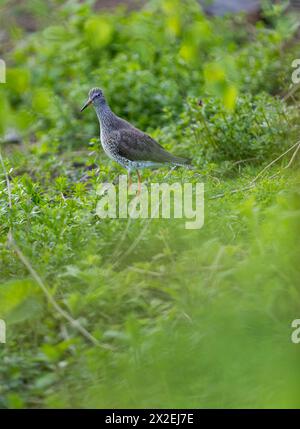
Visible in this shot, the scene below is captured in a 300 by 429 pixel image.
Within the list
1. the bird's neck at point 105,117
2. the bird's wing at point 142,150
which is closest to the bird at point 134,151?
the bird's wing at point 142,150

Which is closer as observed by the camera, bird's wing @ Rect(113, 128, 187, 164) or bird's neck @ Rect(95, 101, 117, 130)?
bird's wing @ Rect(113, 128, 187, 164)

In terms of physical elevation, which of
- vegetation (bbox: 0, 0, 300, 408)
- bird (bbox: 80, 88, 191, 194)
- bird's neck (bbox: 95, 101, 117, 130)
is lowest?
vegetation (bbox: 0, 0, 300, 408)

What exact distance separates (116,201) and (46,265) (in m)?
0.79

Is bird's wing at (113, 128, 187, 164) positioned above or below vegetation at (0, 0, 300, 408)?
above

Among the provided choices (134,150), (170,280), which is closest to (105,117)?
(134,150)

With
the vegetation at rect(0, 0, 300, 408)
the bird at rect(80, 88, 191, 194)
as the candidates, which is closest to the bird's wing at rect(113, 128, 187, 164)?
the bird at rect(80, 88, 191, 194)

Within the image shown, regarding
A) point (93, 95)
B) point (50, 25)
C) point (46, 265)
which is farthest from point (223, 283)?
point (50, 25)

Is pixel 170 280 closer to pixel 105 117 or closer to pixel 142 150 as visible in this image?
pixel 142 150

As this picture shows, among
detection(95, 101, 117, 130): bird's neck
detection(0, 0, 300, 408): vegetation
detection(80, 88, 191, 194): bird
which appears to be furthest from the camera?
detection(95, 101, 117, 130): bird's neck

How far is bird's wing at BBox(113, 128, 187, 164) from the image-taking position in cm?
771

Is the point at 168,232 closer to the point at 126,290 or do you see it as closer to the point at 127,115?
the point at 126,290

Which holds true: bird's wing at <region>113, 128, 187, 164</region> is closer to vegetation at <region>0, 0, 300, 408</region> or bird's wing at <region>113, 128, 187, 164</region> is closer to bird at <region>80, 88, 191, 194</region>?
bird at <region>80, 88, 191, 194</region>

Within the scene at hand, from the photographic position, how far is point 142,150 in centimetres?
775

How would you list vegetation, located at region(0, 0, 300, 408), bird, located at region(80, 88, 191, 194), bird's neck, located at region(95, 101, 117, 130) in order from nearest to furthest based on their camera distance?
vegetation, located at region(0, 0, 300, 408) → bird, located at region(80, 88, 191, 194) → bird's neck, located at region(95, 101, 117, 130)
